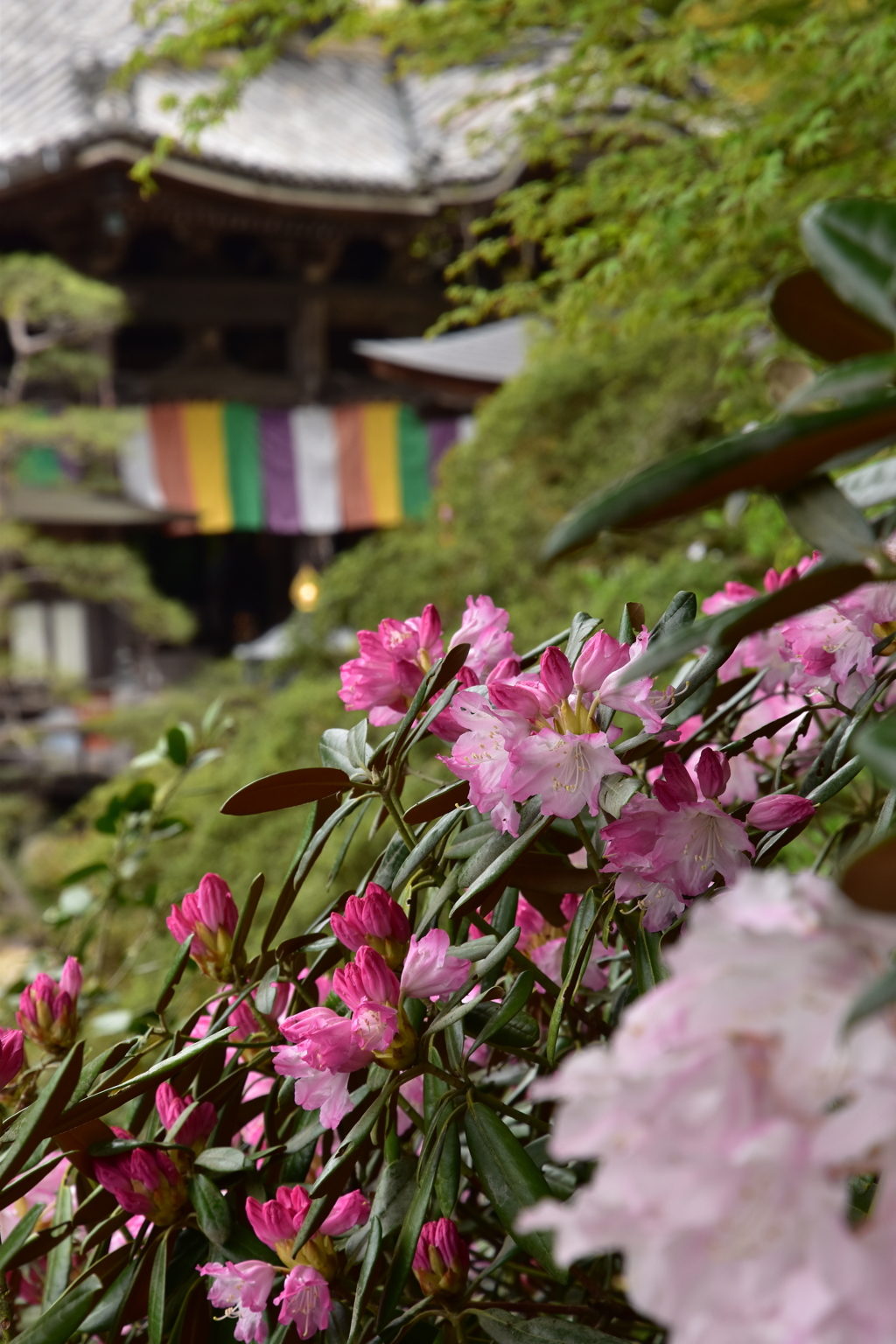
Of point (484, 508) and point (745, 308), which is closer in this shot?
point (745, 308)

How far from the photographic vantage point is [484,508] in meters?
2.93

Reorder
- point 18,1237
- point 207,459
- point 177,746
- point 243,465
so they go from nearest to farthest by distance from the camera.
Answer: point 18,1237, point 177,746, point 207,459, point 243,465

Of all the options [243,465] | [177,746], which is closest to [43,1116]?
[177,746]

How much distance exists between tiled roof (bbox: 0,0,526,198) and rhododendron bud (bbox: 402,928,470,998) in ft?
18.2

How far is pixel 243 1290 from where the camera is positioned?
17.3 inches

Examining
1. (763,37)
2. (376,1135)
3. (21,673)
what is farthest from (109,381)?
(376,1135)

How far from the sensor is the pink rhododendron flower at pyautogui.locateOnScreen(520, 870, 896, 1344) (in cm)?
21

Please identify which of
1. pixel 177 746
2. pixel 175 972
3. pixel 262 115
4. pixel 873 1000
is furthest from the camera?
pixel 262 115

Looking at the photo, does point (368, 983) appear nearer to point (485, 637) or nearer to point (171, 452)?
point (485, 637)

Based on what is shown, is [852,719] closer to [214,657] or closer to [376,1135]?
[376,1135]

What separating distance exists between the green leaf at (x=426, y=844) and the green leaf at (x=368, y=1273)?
12cm

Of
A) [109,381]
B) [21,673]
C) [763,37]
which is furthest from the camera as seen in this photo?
[109,381]

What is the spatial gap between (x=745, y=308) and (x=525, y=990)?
5.10 ft

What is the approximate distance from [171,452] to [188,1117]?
6655 mm
